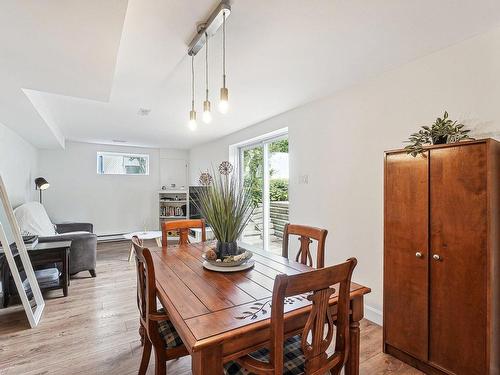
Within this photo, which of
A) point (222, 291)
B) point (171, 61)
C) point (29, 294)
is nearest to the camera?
point (222, 291)

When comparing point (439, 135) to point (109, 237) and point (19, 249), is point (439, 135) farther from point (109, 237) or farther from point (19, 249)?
point (109, 237)

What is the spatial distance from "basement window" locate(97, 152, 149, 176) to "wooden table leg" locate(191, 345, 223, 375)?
20.6ft

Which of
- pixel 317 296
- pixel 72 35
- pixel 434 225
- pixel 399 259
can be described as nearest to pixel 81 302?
pixel 72 35

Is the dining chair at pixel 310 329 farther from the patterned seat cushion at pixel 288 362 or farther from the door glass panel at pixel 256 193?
the door glass panel at pixel 256 193

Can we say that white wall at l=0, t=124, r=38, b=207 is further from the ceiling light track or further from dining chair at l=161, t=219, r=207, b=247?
the ceiling light track

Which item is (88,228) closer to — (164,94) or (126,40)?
(164,94)

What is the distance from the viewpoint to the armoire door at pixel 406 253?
178cm

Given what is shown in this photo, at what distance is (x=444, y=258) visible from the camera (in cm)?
168

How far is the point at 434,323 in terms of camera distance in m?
1.73

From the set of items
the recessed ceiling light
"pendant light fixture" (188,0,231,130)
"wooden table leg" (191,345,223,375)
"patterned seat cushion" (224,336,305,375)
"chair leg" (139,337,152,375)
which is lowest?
"chair leg" (139,337,152,375)

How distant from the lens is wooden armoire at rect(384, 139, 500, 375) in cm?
151

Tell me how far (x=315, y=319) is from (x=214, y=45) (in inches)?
71.9

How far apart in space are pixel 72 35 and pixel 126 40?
32cm

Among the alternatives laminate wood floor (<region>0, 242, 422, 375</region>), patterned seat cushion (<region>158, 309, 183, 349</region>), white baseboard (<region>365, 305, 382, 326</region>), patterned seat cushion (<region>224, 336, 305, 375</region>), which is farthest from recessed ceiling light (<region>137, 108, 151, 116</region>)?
white baseboard (<region>365, 305, 382, 326</region>)
